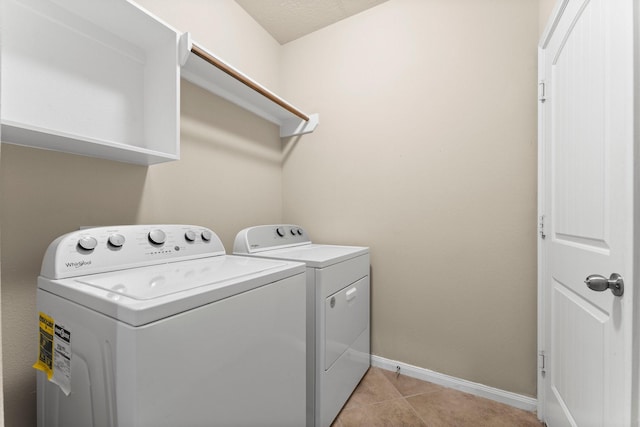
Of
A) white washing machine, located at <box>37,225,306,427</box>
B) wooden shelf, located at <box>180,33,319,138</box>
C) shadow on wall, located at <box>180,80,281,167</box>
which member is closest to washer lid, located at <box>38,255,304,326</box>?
white washing machine, located at <box>37,225,306,427</box>

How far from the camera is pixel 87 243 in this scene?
2.98 ft

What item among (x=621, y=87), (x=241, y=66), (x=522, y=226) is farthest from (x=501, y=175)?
(x=241, y=66)

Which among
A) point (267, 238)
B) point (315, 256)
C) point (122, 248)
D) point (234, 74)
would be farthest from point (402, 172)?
point (122, 248)

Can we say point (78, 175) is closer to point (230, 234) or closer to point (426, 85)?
point (230, 234)

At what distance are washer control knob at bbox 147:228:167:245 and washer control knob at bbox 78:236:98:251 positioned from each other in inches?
7.2

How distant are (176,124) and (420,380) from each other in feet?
6.25

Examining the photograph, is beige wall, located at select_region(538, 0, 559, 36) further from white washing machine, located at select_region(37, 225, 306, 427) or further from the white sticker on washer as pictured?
the white sticker on washer

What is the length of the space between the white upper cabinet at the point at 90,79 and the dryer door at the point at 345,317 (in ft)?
3.26

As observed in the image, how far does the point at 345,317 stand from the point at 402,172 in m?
0.94

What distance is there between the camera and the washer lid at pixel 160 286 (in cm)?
62

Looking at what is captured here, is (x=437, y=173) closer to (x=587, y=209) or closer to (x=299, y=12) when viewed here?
(x=587, y=209)

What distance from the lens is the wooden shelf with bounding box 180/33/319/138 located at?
1285 millimetres

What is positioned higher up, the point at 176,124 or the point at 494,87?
the point at 494,87

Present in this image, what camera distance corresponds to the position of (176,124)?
1168mm
